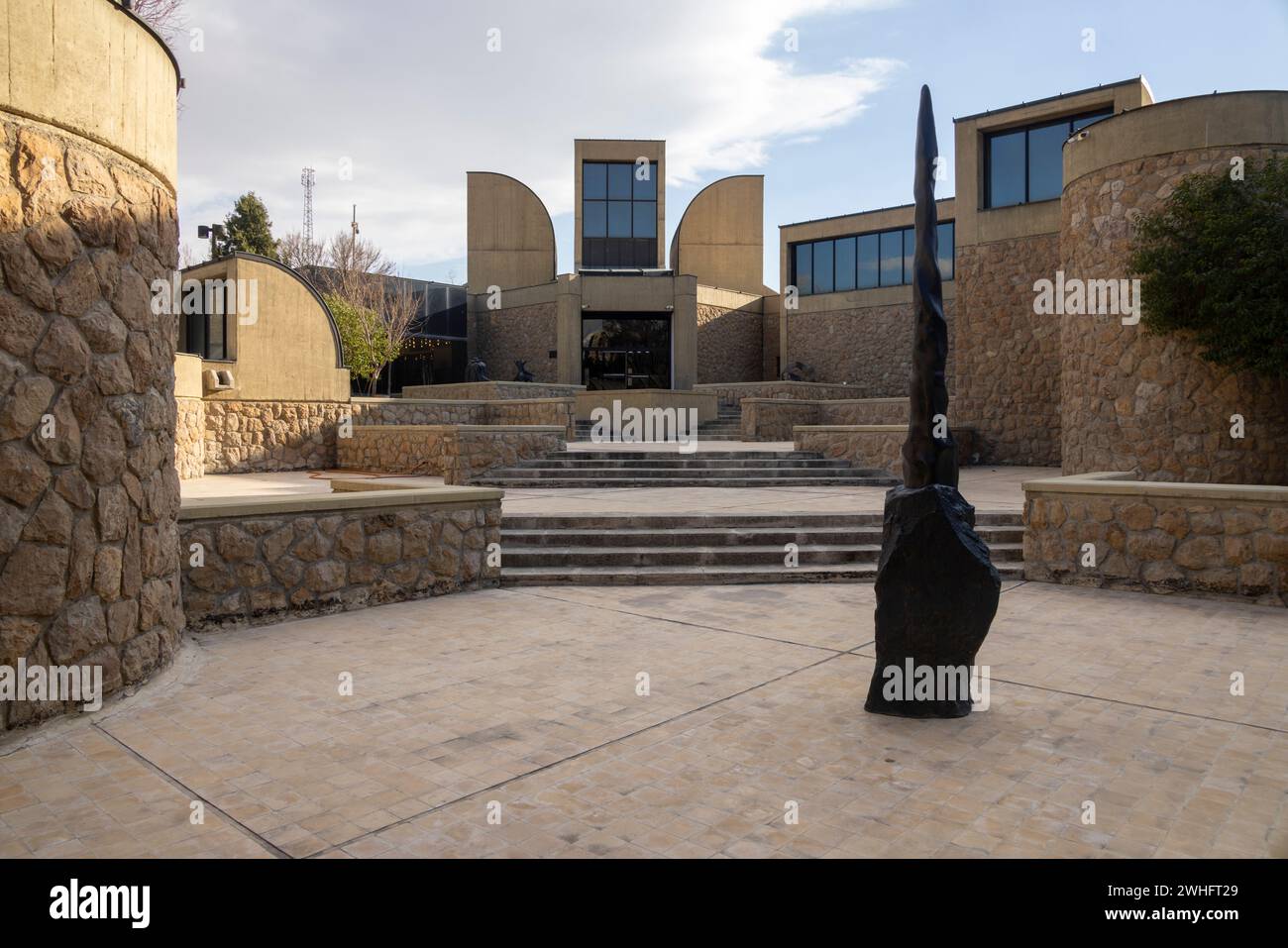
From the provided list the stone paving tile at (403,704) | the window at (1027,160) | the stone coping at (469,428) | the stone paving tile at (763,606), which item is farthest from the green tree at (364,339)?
the stone paving tile at (403,704)

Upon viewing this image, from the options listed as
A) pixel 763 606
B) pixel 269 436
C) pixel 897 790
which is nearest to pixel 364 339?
pixel 269 436

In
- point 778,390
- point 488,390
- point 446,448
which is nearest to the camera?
point 446,448

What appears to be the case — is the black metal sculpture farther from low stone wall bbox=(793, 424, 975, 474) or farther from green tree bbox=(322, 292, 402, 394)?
green tree bbox=(322, 292, 402, 394)

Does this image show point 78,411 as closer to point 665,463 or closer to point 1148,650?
point 1148,650

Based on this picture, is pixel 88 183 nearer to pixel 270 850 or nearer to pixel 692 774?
pixel 270 850

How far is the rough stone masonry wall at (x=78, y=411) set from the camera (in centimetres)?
390

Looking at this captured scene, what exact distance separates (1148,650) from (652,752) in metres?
3.69

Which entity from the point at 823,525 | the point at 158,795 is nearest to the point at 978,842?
the point at 158,795

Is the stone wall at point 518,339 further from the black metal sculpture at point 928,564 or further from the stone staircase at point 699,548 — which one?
the black metal sculpture at point 928,564

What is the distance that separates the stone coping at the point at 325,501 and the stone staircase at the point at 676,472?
6.63 m

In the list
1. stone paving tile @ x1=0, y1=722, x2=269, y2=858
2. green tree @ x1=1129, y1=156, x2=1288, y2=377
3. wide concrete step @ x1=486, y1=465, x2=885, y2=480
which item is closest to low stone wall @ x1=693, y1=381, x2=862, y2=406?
wide concrete step @ x1=486, y1=465, x2=885, y2=480

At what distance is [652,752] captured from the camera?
149 inches

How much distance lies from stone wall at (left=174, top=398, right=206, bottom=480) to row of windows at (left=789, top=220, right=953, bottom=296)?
71.1 ft

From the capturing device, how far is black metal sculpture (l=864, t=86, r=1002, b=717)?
4.38m
